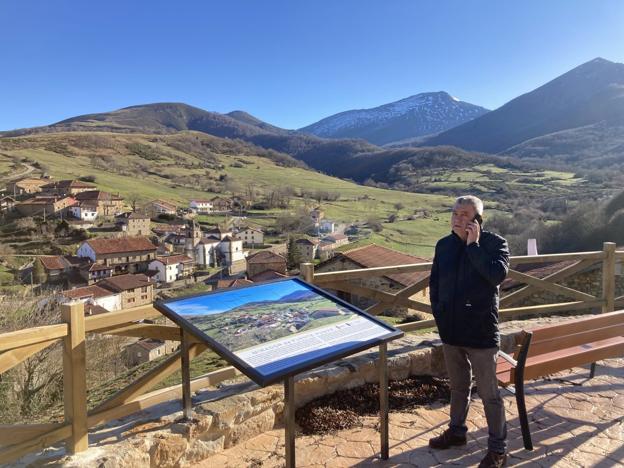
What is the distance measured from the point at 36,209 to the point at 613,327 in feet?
275

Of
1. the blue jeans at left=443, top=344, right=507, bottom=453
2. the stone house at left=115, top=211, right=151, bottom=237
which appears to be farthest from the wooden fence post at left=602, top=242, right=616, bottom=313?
the stone house at left=115, top=211, right=151, bottom=237

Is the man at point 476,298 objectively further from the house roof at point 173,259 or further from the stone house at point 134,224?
the stone house at point 134,224

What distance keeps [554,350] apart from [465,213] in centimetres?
153

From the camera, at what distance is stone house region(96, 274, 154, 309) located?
4147 cm

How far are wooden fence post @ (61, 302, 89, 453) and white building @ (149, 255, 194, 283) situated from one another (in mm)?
54849

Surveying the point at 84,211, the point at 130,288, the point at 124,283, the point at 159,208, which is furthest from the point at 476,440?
the point at 159,208

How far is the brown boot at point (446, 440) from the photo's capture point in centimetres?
319

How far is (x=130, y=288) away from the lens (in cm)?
4247

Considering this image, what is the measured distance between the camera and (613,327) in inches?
148

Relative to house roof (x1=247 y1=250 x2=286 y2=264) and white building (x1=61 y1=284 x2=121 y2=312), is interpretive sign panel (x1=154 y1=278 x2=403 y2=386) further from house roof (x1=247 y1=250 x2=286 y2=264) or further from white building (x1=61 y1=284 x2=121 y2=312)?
house roof (x1=247 y1=250 x2=286 y2=264)

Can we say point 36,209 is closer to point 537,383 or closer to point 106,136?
point 537,383

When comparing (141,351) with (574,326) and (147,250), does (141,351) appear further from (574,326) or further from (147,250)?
(147,250)

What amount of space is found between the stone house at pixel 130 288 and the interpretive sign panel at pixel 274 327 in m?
41.2

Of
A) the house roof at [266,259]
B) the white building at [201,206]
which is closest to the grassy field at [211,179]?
the white building at [201,206]
